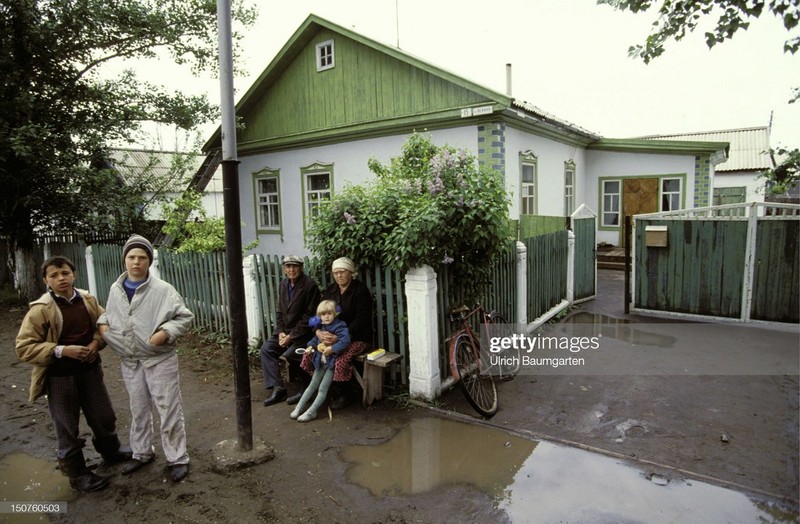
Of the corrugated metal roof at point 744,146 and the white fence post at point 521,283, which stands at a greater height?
the corrugated metal roof at point 744,146

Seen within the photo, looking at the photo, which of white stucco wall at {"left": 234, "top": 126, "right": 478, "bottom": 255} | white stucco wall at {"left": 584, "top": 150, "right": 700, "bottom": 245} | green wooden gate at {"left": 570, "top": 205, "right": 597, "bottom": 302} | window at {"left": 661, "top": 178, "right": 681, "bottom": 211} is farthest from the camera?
window at {"left": 661, "top": 178, "right": 681, "bottom": 211}

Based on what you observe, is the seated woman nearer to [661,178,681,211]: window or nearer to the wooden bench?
the wooden bench

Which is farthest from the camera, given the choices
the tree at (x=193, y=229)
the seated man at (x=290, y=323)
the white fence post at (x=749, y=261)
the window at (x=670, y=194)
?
the window at (x=670, y=194)

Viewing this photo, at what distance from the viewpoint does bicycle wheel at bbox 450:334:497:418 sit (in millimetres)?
4727

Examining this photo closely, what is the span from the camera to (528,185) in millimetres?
11961

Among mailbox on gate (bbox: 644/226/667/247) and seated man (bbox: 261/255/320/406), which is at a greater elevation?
mailbox on gate (bbox: 644/226/667/247)

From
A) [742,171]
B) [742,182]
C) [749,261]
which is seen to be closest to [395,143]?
[749,261]

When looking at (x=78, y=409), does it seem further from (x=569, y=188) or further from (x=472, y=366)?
(x=569, y=188)

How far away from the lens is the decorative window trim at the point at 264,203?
1434cm

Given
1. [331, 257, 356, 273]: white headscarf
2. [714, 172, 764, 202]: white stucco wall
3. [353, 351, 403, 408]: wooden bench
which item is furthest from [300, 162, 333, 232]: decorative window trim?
[714, 172, 764, 202]: white stucco wall

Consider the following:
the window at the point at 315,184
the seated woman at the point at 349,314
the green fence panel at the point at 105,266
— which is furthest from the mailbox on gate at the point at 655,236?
the green fence panel at the point at 105,266

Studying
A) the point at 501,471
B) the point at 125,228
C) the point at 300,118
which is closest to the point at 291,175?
the point at 300,118

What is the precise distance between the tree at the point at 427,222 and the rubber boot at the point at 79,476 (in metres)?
2.90

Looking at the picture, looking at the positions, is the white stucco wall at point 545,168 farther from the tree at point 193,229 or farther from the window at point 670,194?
the tree at point 193,229
